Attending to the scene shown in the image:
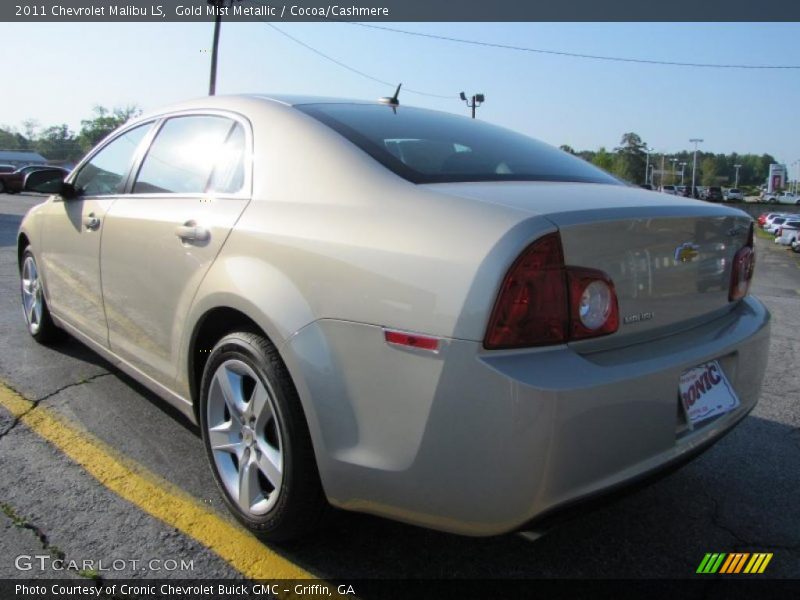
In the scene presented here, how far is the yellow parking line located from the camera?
7.10 feet

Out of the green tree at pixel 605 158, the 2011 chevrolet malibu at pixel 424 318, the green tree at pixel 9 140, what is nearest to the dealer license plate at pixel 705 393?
the 2011 chevrolet malibu at pixel 424 318

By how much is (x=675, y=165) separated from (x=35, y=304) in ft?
475

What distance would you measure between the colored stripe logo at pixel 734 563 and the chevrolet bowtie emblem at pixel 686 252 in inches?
40.3

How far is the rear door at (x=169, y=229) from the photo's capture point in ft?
8.07

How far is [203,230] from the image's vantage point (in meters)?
2.44

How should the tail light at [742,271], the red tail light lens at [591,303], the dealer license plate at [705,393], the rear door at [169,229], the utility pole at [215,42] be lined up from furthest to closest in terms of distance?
1. the utility pole at [215,42]
2. the rear door at [169,229]
3. the tail light at [742,271]
4. the dealer license plate at [705,393]
5. the red tail light lens at [591,303]

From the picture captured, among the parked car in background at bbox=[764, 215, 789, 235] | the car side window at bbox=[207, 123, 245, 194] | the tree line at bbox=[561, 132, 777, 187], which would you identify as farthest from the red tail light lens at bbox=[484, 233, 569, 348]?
the tree line at bbox=[561, 132, 777, 187]

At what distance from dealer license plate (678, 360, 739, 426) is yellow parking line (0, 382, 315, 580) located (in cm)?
128

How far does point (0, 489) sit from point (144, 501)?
1.92 ft

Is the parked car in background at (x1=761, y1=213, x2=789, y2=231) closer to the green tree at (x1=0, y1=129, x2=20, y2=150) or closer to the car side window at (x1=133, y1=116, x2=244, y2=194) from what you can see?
the car side window at (x1=133, y1=116, x2=244, y2=194)

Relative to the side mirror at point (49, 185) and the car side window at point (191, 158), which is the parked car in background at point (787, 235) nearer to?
the side mirror at point (49, 185)

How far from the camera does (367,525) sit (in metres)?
2.41

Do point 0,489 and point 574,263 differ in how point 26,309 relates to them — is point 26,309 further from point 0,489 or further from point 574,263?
point 574,263

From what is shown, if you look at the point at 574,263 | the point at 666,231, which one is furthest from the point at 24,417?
the point at 666,231
